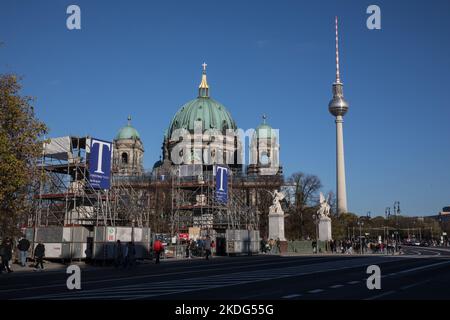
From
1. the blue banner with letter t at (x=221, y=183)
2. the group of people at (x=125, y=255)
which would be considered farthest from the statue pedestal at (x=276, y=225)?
the group of people at (x=125, y=255)

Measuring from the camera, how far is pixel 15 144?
31.7m

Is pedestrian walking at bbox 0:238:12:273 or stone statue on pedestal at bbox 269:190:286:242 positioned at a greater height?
stone statue on pedestal at bbox 269:190:286:242

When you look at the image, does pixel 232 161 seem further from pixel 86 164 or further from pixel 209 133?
pixel 86 164

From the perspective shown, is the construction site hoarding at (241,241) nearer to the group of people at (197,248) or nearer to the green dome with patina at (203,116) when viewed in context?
the group of people at (197,248)

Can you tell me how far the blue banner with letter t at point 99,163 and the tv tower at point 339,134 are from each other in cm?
8907

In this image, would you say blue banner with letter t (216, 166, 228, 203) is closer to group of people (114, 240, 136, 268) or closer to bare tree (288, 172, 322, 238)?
group of people (114, 240, 136, 268)

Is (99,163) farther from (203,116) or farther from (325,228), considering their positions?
(203,116)

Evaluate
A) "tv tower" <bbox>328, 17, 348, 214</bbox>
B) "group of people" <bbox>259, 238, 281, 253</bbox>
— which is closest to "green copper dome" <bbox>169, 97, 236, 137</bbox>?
"tv tower" <bbox>328, 17, 348, 214</bbox>

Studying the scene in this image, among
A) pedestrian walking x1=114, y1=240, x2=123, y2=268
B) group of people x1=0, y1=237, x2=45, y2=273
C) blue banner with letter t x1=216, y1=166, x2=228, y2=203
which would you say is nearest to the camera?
group of people x1=0, y1=237, x2=45, y2=273

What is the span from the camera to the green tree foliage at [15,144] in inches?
1171

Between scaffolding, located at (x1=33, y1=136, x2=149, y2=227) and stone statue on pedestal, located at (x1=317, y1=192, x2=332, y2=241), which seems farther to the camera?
stone statue on pedestal, located at (x1=317, y1=192, x2=332, y2=241)

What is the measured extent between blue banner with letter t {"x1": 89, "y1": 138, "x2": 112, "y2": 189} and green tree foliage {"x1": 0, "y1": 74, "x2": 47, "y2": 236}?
3.76m

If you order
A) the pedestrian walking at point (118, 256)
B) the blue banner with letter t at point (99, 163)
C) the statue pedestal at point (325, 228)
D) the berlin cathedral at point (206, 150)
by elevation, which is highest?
the berlin cathedral at point (206, 150)

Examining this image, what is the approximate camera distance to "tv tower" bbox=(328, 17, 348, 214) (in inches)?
5049
